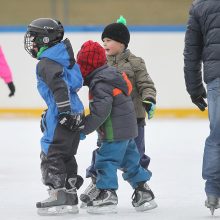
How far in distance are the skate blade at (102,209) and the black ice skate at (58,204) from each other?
0.25ft

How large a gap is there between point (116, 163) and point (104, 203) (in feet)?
0.71

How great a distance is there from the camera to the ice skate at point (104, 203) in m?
4.46

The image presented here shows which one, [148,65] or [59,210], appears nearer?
[59,210]

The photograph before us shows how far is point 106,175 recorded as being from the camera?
4.49 meters

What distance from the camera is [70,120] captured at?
4.26 meters

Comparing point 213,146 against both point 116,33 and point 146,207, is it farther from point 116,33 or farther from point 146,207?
point 116,33

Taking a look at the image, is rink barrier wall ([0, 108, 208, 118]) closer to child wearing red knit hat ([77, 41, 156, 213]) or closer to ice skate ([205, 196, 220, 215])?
child wearing red knit hat ([77, 41, 156, 213])

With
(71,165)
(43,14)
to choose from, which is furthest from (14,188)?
(43,14)

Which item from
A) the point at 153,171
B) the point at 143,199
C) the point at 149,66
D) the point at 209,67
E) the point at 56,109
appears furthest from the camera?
the point at 149,66

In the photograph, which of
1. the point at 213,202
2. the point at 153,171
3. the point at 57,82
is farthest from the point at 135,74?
the point at 153,171

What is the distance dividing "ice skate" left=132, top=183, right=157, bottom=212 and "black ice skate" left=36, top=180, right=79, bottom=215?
13.7 inches

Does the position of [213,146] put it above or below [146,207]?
above

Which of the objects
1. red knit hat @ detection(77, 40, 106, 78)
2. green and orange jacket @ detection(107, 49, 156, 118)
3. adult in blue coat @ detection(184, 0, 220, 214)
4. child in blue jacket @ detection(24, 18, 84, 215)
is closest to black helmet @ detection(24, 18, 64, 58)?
child in blue jacket @ detection(24, 18, 84, 215)

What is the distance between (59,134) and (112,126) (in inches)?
11.5
